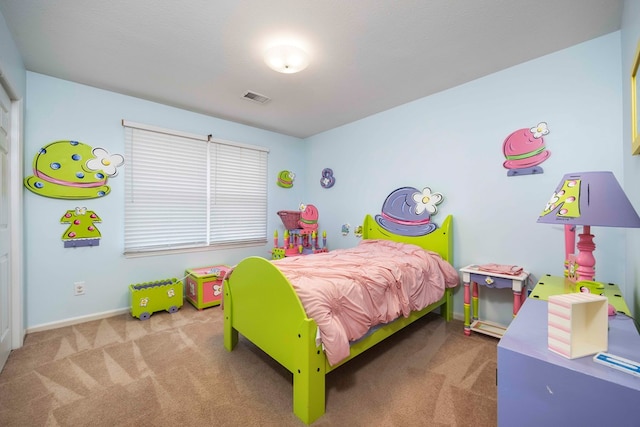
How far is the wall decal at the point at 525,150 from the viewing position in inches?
87.0

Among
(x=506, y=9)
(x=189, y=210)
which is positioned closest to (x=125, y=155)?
(x=189, y=210)

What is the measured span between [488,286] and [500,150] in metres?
1.23

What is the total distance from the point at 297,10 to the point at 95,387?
2685 mm

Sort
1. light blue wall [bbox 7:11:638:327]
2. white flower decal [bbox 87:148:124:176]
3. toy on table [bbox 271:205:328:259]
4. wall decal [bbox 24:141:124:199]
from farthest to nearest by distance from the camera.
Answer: toy on table [bbox 271:205:328:259] → white flower decal [bbox 87:148:124:176] → wall decal [bbox 24:141:124:199] → light blue wall [bbox 7:11:638:327]

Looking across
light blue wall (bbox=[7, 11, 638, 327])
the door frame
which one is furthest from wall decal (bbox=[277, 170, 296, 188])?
the door frame

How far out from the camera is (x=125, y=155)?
2863mm

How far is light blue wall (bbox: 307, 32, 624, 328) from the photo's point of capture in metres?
1.95

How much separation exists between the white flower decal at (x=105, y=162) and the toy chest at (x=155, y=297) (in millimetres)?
1239

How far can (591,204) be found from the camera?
1.11 metres

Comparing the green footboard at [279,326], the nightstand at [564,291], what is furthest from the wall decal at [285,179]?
the nightstand at [564,291]

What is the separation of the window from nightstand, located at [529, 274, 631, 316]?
10.7ft

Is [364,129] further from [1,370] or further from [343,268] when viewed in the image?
[1,370]

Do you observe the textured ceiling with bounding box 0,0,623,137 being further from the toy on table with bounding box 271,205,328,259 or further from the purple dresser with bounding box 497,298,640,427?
the purple dresser with bounding box 497,298,640,427

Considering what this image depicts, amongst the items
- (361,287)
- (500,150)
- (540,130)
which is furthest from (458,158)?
(361,287)
